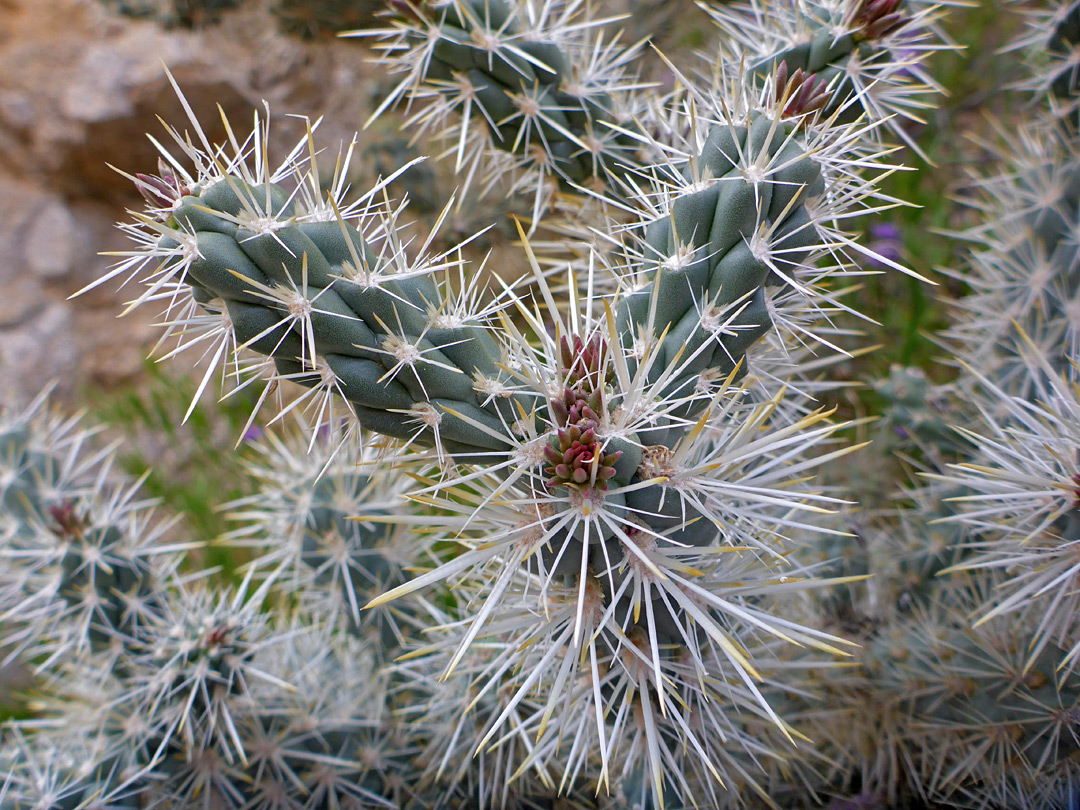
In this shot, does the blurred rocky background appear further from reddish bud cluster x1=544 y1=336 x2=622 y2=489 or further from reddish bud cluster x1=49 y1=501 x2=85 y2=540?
reddish bud cluster x1=544 y1=336 x2=622 y2=489

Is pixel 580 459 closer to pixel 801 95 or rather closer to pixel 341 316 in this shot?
pixel 341 316

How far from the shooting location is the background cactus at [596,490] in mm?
869

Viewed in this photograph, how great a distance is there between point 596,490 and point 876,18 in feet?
2.76

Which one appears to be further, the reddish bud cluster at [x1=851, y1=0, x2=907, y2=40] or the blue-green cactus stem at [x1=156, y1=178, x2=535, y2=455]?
the reddish bud cluster at [x1=851, y1=0, x2=907, y2=40]

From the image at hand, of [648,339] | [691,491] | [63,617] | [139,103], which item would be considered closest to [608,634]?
[691,491]

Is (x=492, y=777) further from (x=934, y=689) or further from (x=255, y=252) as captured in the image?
(x=255, y=252)

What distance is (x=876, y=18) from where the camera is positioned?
1.10m

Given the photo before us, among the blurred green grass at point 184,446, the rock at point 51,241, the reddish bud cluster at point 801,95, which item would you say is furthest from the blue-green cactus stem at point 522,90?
the rock at point 51,241

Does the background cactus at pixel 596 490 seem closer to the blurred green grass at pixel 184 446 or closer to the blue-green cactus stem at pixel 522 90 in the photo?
the blue-green cactus stem at pixel 522 90

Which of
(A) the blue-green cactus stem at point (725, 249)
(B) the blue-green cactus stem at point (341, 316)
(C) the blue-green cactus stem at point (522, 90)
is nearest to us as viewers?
(B) the blue-green cactus stem at point (341, 316)

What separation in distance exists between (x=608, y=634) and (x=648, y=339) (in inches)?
16.3

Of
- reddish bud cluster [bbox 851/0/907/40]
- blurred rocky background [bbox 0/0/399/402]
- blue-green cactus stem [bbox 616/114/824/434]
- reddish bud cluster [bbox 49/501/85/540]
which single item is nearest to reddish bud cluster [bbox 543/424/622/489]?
blue-green cactus stem [bbox 616/114/824/434]

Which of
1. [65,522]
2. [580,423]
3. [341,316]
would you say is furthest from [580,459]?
[65,522]

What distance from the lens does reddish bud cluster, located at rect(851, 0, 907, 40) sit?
109 centimetres
